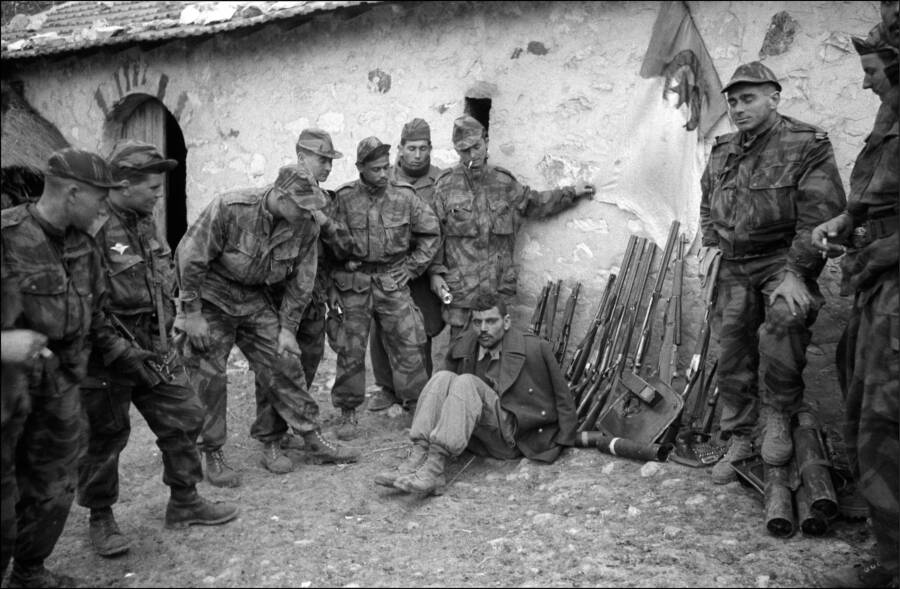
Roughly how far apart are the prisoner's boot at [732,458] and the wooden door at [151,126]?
22.9ft

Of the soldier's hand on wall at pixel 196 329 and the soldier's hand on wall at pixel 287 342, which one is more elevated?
the soldier's hand on wall at pixel 196 329

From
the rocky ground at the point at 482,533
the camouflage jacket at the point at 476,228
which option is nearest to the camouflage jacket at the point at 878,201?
the rocky ground at the point at 482,533

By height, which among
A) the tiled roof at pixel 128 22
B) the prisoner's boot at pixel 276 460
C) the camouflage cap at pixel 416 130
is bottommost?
the prisoner's boot at pixel 276 460

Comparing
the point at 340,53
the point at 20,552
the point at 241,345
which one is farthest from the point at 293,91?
the point at 20,552

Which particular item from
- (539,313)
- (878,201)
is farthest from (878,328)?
(539,313)

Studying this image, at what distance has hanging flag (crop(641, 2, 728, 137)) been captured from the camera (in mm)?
6188

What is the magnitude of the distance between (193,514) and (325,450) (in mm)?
1133

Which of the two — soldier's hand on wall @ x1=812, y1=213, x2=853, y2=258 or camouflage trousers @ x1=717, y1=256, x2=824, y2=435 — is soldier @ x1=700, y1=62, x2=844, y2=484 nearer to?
camouflage trousers @ x1=717, y1=256, x2=824, y2=435

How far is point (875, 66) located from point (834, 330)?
2310 mm

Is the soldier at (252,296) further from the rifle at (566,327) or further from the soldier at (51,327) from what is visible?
the rifle at (566,327)

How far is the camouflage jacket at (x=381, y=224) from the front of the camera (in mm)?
6289

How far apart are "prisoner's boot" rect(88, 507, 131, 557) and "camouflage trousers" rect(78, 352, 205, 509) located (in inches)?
2.2

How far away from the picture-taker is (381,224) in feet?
20.7

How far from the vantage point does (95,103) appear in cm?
991
